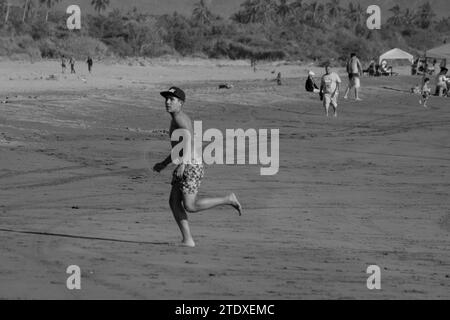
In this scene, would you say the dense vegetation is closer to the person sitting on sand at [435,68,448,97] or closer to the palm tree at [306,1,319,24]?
the palm tree at [306,1,319,24]

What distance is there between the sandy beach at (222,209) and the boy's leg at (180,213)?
15 centimetres

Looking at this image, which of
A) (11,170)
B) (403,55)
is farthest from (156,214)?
(403,55)

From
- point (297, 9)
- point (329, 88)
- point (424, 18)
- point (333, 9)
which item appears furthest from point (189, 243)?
point (333, 9)

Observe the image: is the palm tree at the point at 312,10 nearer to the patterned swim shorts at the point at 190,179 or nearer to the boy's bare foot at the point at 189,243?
the boy's bare foot at the point at 189,243

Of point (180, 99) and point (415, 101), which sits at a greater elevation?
point (180, 99)

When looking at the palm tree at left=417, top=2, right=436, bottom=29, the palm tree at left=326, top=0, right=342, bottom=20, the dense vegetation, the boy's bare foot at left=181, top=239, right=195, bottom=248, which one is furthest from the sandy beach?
the palm tree at left=326, top=0, right=342, bottom=20

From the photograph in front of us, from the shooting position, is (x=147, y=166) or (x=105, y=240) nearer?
(x=105, y=240)

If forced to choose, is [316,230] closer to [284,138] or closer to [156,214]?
[156,214]

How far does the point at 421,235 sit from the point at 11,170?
627 cm

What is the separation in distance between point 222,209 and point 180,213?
2714 millimetres

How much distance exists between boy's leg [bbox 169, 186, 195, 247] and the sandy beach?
0.48 feet

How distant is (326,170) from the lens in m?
17.2

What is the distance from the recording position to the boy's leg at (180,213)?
33.7 feet
